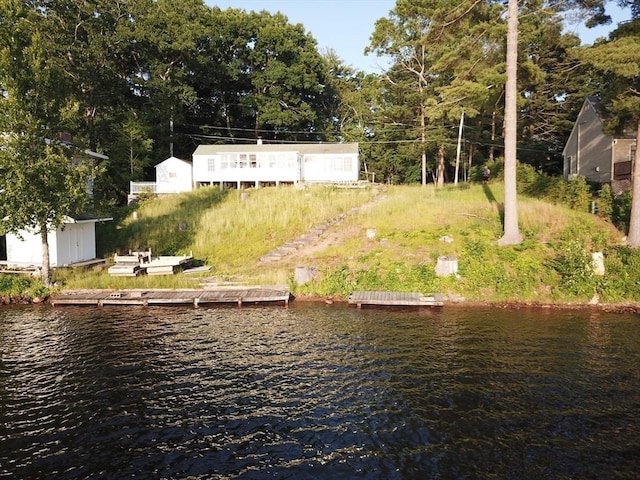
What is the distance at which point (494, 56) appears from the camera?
26125mm

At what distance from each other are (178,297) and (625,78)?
23895 mm

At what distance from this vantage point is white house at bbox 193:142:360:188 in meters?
46.7

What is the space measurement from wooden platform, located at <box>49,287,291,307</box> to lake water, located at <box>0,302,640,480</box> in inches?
112

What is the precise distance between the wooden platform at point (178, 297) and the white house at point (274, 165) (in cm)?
2571

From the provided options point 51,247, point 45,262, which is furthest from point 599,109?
point 51,247

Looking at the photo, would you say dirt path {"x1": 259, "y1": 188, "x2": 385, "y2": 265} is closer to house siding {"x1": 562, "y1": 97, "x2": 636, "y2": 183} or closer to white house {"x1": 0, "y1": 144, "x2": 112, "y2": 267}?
white house {"x1": 0, "y1": 144, "x2": 112, "y2": 267}

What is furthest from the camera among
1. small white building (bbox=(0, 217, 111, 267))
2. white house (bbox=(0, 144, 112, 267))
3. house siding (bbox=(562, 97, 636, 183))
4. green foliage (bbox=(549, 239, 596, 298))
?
house siding (bbox=(562, 97, 636, 183))

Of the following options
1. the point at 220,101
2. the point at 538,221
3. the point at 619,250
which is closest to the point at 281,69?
the point at 220,101

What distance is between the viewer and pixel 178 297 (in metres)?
21.9

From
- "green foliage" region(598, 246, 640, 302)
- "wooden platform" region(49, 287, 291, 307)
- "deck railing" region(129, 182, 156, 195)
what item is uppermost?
"deck railing" region(129, 182, 156, 195)

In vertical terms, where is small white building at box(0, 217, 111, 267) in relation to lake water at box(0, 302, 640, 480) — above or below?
above

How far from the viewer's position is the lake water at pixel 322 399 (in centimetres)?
899

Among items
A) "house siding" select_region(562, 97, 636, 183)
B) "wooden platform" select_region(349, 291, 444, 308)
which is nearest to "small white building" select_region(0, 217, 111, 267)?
"wooden platform" select_region(349, 291, 444, 308)

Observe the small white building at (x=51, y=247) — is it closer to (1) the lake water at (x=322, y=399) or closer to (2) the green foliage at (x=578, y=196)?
(1) the lake water at (x=322, y=399)
